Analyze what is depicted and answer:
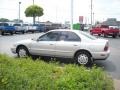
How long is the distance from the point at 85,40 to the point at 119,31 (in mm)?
31647

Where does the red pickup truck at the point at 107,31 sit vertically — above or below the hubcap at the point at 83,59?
above

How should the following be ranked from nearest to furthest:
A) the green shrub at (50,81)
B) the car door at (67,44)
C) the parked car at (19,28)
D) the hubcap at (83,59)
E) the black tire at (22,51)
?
the green shrub at (50,81) < the hubcap at (83,59) < the car door at (67,44) < the black tire at (22,51) < the parked car at (19,28)

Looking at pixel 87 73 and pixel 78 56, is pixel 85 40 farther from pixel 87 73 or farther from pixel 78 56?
pixel 87 73

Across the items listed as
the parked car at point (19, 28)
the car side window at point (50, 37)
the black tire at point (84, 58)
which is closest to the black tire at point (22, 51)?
the car side window at point (50, 37)

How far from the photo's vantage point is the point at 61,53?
529 inches

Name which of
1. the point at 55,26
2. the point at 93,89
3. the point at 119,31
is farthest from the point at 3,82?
the point at 55,26

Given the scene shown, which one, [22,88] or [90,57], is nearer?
[22,88]

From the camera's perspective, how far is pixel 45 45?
13.8 meters

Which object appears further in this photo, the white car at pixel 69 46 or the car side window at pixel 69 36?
the car side window at pixel 69 36

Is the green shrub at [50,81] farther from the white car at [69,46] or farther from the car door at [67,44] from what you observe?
the car door at [67,44]

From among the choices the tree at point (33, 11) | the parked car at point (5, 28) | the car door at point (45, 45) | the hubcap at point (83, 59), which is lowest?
the hubcap at point (83, 59)

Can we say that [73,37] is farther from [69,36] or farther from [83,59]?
[83,59]

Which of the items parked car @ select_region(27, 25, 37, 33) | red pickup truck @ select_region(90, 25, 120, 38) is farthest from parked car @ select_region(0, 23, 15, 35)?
red pickup truck @ select_region(90, 25, 120, 38)

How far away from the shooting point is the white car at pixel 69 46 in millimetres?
12805
